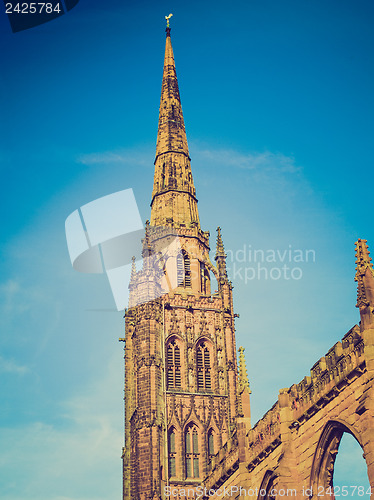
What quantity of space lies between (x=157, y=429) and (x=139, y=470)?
3251mm

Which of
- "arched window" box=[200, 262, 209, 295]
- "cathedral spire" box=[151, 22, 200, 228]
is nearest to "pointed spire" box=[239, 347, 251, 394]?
"arched window" box=[200, 262, 209, 295]

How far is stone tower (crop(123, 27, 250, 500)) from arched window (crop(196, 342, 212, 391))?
0.27ft

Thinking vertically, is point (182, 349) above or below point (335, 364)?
above

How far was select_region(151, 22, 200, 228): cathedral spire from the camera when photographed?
7481cm

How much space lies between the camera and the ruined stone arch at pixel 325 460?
29.1m

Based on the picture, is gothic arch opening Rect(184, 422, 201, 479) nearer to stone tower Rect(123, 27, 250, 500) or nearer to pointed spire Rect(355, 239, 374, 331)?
stone tower Rect(123, 27, 250, 500)

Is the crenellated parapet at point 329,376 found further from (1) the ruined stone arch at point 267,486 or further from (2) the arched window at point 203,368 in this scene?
(2) the arched window at point 203,368

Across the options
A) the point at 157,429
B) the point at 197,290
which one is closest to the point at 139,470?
the point at 157,429

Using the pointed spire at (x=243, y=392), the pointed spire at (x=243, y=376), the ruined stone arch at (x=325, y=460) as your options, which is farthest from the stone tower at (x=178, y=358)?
the ruined stone arch at (x=325, y=460)

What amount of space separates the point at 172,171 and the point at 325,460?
A: 165 feet

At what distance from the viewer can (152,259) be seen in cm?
7131

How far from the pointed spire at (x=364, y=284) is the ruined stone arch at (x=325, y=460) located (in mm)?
4187

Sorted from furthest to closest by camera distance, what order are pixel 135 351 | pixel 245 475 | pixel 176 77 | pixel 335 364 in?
pixel 176 77 → pixel 135 351 → pixel 245 475 → pixel 335 364

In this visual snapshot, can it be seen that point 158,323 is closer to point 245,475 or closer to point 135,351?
point 135,351
